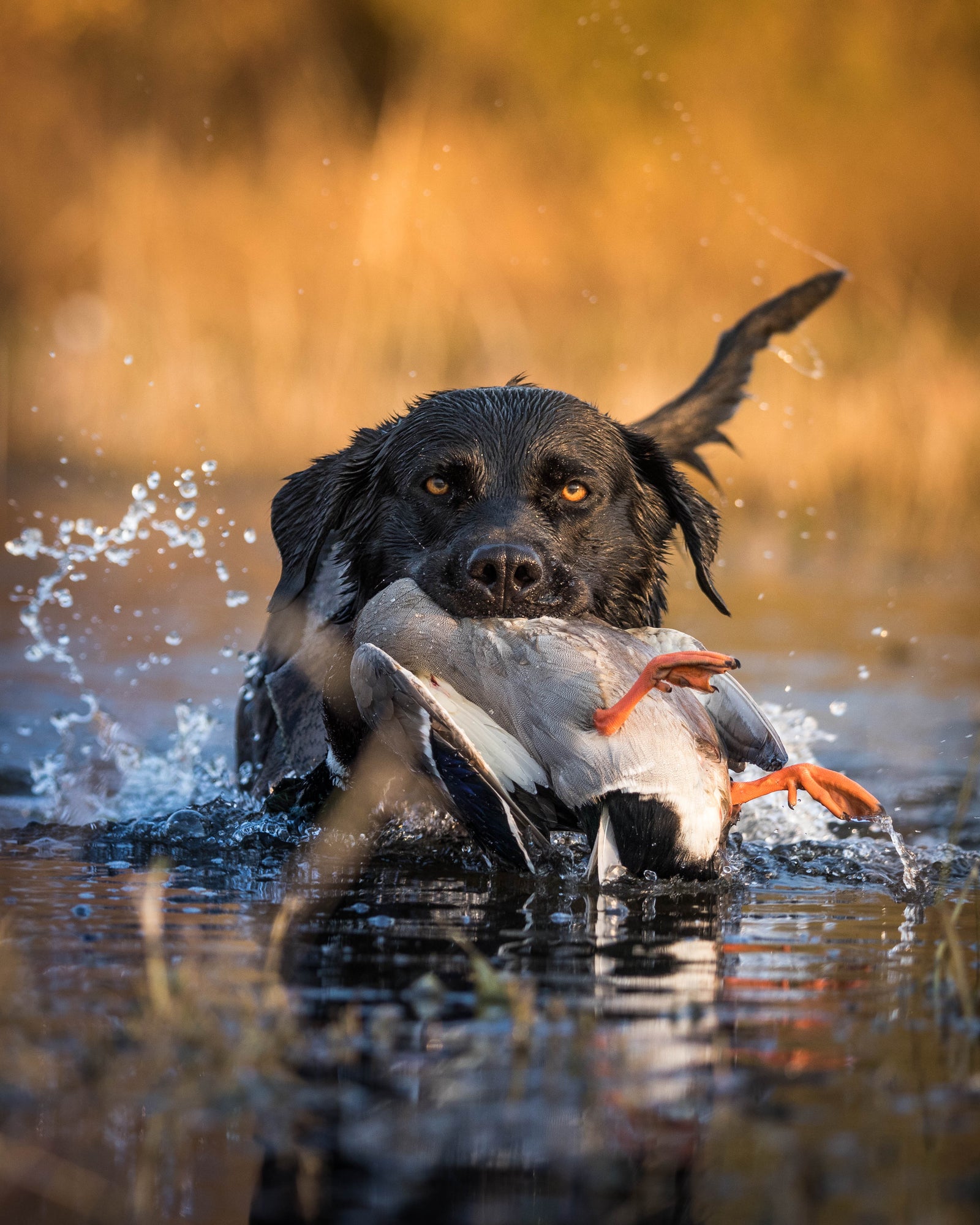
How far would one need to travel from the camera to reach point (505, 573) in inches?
135

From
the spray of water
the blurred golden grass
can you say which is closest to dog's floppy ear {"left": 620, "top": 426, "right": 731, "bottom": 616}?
the spray of water

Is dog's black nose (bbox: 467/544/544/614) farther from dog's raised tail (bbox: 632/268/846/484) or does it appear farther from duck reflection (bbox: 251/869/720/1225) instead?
dog's raised tail (bbox: 632/268/846/484)

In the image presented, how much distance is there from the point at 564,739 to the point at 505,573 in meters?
0.58

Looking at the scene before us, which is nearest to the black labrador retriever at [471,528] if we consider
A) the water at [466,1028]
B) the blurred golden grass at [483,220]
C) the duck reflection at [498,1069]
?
the water at [466,1028]

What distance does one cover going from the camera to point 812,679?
7.10 metres

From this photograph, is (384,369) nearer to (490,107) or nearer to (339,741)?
(490,107)

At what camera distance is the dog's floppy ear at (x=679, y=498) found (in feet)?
14.0

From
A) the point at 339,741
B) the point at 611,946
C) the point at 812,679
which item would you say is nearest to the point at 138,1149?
the point at 611,946

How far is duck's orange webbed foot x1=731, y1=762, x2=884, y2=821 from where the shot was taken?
3.09 metres

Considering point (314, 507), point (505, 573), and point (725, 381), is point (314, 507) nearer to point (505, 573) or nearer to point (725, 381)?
point (505, 573)

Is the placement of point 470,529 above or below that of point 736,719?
above

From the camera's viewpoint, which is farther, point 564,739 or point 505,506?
point 505,506

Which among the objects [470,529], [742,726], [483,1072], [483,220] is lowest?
[483,1072]

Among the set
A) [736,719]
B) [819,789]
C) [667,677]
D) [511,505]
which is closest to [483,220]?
[511,505]
